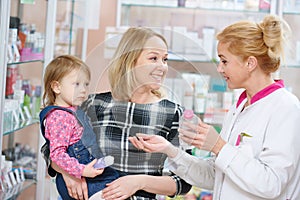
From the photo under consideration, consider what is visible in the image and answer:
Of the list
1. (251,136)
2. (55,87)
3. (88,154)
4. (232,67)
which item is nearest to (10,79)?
(55,87)

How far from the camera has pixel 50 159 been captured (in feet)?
6.25

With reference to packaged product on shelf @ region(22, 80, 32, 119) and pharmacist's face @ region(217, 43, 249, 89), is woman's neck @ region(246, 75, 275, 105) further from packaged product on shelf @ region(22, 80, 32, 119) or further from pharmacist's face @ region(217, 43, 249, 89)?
packaged product on shelf @ region(22, 80, 32, 119)

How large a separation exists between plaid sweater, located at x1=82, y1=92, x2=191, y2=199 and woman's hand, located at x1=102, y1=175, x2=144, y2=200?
20 millimetres

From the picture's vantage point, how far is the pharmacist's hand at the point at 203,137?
1796 mm

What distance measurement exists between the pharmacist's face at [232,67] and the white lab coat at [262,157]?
0.10 meters

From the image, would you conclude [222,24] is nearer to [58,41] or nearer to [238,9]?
[238,9]

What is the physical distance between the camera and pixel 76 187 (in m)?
1.84

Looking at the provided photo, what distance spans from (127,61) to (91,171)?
354mm

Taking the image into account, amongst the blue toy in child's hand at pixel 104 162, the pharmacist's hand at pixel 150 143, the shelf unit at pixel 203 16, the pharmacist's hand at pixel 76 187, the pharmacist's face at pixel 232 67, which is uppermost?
the shelf unit at pixel 203 16

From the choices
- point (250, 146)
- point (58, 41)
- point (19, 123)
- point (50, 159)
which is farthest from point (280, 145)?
point (58, 41)

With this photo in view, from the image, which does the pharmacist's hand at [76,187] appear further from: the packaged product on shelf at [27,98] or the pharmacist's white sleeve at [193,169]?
the packaged product on shelf at [27,98]

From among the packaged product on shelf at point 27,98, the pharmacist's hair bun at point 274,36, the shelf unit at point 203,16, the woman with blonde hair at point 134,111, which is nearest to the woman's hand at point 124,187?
the woman with blonde hair at point 134,111

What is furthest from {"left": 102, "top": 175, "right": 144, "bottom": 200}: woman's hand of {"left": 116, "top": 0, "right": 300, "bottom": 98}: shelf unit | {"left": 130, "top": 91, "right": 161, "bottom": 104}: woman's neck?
{"left": 116, "top": 0, "right": 300, "bottom": 98}: shelf unit

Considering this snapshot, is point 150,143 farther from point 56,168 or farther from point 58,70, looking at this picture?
point 58,70
